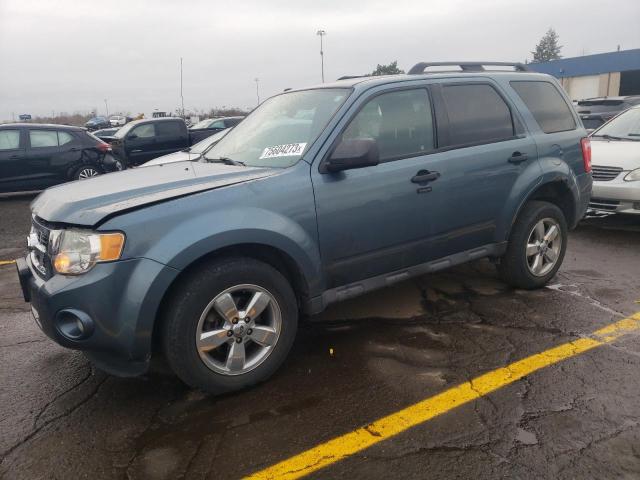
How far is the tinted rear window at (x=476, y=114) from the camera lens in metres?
3.95

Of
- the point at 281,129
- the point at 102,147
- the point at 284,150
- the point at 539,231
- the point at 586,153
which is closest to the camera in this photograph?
the point at 284,150

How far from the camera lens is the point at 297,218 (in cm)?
313

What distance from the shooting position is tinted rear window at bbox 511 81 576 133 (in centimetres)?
447

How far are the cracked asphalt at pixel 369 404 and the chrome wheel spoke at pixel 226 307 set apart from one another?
49 centimetres

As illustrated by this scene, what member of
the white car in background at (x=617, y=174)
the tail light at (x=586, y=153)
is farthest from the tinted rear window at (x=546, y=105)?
the white car in background at (x=617, y=174)

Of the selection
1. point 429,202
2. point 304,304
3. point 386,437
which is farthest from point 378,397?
point 429,202

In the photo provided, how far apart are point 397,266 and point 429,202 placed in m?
0.50

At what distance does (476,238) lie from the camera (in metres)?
4.09

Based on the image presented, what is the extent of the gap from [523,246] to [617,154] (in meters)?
3.23

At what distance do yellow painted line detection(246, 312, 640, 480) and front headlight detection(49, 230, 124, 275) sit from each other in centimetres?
129

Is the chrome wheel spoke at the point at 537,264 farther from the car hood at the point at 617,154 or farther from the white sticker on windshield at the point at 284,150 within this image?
the car hood at the point at 617,154

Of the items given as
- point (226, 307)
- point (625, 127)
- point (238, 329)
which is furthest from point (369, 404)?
point (625, 127)

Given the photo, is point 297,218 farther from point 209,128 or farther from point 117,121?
point 117,121

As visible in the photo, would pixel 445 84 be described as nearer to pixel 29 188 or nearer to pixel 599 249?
pixel 599 249
